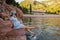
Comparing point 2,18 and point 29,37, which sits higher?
point 2,18

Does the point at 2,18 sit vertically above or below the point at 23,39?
above

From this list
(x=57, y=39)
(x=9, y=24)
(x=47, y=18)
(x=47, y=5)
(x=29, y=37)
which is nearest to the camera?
(x=9, y=24)

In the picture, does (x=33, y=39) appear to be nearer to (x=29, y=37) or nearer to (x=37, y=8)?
(x=29, y=37)

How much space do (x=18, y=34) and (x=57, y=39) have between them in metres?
1.12

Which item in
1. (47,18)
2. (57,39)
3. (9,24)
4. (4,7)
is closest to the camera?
(9,24)

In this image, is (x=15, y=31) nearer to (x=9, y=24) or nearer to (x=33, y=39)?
(x=9, y=24)

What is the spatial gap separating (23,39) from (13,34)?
0.20 m

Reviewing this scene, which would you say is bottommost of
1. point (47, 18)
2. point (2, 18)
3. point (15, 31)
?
point (47, 18)

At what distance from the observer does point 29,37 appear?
341 centimetres

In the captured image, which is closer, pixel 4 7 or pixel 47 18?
pixel 4 7

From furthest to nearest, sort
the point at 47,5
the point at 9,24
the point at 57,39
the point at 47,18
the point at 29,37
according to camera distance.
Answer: the point at 47,5 < the point at 47,18 < the point at 57,39 < the point at 29,37 < the point at 9,24

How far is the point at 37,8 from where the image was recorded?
6988 millimetres

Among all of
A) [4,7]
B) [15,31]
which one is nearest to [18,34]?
[15,31]

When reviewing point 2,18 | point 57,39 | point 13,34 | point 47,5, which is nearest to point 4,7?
point 2,18
